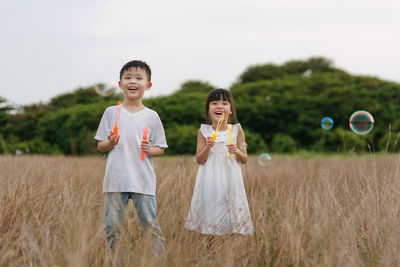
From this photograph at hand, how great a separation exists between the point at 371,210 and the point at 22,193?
268 cm

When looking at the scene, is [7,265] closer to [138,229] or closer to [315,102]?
[138,229]

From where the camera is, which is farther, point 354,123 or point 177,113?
point 177,113

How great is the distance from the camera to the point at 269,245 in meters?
2.53

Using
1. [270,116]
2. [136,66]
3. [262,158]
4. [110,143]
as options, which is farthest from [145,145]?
[270,116]

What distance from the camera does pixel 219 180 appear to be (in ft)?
10.1

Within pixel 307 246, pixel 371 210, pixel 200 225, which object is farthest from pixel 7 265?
pixel 371 210

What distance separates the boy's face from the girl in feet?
2.20

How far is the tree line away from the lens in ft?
48.4

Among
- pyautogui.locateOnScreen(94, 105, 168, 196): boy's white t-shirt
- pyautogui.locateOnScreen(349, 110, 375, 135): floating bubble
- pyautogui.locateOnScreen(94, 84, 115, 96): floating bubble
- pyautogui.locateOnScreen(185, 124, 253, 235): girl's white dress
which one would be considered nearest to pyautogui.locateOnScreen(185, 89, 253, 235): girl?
pyautogui.locateOnScreen(185, 124, 253, 235): girl's white dress

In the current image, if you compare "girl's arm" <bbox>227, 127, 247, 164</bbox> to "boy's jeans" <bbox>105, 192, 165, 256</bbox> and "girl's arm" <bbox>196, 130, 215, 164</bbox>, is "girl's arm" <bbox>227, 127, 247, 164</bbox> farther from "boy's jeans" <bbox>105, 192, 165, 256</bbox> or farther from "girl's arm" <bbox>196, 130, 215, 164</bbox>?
"boy's jeans" <bbox>105, 192, 165, 256</bbox>

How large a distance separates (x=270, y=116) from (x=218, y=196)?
13805 millimetres

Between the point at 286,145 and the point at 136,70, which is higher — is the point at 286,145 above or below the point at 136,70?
below

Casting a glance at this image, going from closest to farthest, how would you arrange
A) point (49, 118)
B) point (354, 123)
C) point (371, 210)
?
point (371, 210)
point (354, 123)
point (49, 118)

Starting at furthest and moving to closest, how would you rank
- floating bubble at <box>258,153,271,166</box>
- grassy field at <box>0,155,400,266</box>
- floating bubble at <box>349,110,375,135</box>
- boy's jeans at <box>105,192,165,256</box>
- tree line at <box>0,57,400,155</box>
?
tree line at <box>0,57,400,155</box>, floating bubble at <box>258,153,271,166</box>, floating bubble at <box>349,110,375,135</box>, boy's jeans at <box>105,192,165,256</box>, grassy field at <box>0,155,400,266</box>
